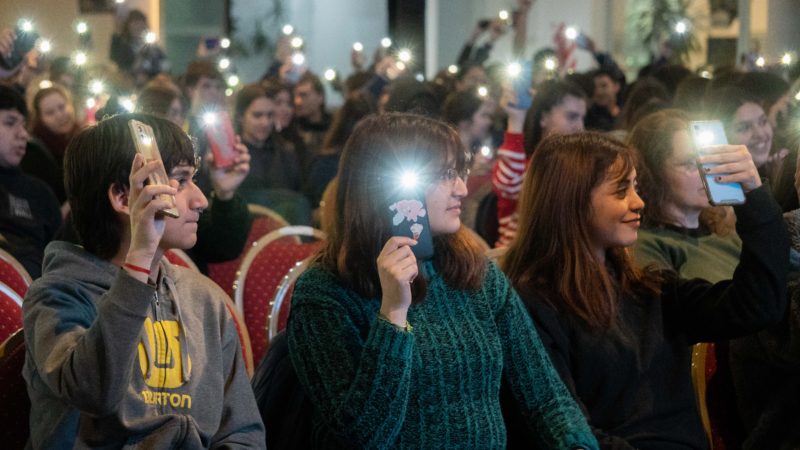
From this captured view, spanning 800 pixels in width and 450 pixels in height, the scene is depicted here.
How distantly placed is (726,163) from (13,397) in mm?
1672

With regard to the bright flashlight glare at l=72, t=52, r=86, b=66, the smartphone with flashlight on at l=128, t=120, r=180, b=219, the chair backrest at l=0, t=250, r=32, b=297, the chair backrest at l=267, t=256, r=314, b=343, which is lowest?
the chair backrest at l=267, t=256, r=314, b=343

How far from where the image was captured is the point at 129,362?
7.33ft

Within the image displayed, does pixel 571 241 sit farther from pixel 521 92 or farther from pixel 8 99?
pixel 521 92

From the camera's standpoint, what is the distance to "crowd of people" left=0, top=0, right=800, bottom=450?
7.86ft

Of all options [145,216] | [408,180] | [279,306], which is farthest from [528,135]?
[145,216]

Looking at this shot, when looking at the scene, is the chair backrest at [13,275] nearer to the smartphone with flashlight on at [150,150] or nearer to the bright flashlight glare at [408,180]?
the smartphone with flashlight on at [150,150]

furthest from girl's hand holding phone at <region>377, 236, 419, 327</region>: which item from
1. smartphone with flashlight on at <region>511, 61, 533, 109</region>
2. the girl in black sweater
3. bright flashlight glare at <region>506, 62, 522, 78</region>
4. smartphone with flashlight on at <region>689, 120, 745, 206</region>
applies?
bright flashlight glare at <region>506, 62, 522, 78</region>

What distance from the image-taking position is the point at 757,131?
16.6ft

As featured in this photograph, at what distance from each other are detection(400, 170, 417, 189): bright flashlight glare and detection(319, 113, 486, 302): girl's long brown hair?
0.11ft

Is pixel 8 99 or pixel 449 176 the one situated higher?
pixel 449 176

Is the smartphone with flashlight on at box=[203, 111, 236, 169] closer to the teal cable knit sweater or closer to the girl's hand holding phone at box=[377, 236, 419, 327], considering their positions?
the teal cable knit sweater

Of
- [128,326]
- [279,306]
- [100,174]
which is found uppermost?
[100,174]

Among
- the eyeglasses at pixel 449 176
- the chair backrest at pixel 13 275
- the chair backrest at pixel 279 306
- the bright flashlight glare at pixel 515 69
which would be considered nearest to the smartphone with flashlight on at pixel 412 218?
the eyeglasses at pixel 449 176

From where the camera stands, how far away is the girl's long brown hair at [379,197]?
2.63 metres
